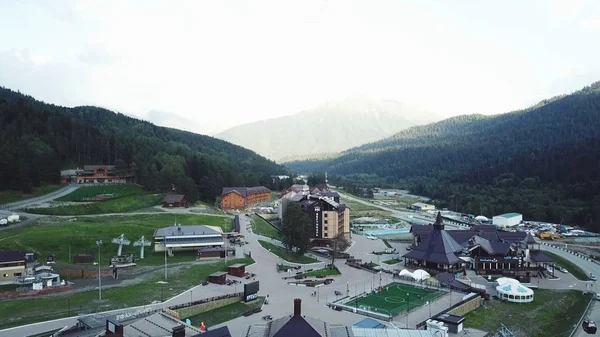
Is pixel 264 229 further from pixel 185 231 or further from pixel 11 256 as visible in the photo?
pixel 11 256

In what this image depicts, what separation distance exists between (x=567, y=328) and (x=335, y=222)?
36.8 metres

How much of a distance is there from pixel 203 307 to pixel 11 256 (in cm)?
2000

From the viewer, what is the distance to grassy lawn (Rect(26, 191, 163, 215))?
66.5 meters

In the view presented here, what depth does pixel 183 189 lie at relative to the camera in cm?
8888

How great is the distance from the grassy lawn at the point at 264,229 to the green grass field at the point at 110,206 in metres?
19.0

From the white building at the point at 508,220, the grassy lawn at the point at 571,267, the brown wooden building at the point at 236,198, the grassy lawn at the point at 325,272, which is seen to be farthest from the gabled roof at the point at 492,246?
the brown wooden building at the point at 236,198

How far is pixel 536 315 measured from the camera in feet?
138

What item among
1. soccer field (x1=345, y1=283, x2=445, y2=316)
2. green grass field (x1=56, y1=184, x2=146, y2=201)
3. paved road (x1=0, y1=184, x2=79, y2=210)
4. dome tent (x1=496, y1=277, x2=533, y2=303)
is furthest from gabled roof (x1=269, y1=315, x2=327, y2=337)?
green grass field (x1=56, y1=184, x2=146, y2=201)

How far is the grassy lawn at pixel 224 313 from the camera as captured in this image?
117 feet

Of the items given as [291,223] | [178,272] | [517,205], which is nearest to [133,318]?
[178,272]

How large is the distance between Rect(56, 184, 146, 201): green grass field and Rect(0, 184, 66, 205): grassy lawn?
13.6 feet

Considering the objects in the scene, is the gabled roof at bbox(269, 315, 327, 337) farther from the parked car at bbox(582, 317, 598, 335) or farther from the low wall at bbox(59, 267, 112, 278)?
the parked car at bbox(582, 317, 598, 335)

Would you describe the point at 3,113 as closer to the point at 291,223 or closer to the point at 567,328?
the point at 291,223

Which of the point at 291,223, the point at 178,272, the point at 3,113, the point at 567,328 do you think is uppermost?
the point at 3,113
